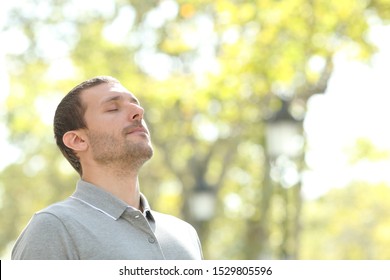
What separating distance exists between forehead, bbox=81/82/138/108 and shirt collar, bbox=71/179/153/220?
0.86ft

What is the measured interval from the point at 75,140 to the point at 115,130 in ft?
0.48

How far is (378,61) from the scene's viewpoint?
1159cm

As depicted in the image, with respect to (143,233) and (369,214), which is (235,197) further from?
(143,233)

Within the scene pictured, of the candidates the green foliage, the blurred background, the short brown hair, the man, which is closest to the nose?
the man

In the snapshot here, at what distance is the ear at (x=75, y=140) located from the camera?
2463mm

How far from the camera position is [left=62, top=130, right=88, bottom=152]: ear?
2.46 meters

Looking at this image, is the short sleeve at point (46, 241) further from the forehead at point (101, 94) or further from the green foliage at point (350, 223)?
the green foliage at point (350, 223)

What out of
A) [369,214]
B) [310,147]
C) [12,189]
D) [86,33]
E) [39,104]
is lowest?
[369,214]

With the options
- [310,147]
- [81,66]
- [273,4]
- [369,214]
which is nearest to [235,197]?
[310,147]

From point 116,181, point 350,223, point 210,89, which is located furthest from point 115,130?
point 350,223

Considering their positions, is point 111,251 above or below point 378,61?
above

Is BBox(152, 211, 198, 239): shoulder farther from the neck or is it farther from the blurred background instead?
the blurred background

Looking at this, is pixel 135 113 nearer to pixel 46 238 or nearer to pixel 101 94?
pixel 101 94

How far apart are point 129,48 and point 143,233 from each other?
43.5 feet
